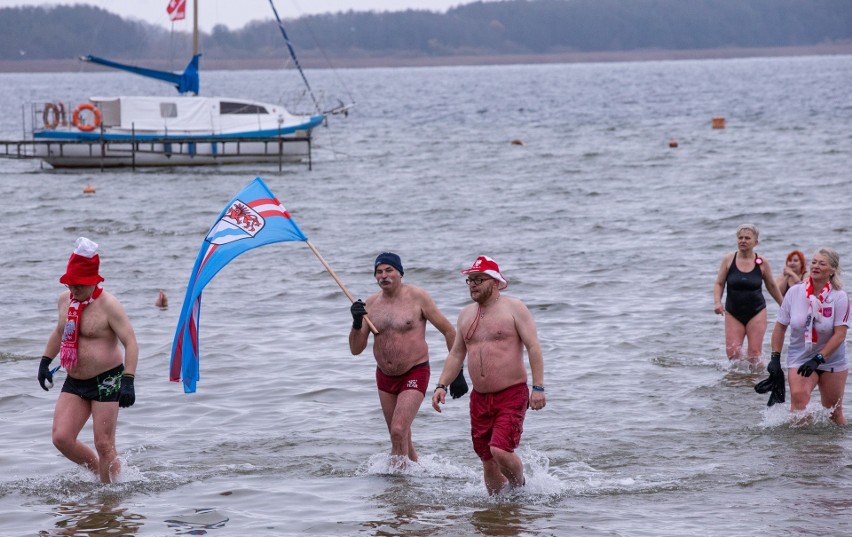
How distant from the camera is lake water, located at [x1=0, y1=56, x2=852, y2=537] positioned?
31.7 ft

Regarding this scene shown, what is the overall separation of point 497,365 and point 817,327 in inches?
131

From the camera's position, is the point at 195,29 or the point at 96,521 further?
the point at 195,29

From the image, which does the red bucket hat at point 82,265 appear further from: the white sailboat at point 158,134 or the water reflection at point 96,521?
the white sailboat at point 158,134

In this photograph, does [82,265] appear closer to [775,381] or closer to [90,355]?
[90,355]

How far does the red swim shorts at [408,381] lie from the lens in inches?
390

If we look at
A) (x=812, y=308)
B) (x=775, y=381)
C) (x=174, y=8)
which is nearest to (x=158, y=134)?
(x=174, y=8)

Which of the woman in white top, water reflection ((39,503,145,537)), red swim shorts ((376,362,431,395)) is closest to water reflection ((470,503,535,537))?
red swim shorts ((376,362,431,395))

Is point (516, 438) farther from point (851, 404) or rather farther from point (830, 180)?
point (830, 180)

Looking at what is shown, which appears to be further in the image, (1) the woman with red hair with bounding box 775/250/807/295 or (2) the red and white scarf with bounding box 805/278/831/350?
(1) the woman with red hair with bounding box 775/250/807/295

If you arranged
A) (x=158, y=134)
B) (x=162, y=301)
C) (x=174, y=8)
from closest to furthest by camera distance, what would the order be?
(x=162, y=301), (x=158, y=134), (x=174, y=8)

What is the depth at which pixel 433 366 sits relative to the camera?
15.1 m

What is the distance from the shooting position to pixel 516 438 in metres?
8.88

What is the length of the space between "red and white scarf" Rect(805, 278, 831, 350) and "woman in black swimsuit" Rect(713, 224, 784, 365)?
86.0 inches

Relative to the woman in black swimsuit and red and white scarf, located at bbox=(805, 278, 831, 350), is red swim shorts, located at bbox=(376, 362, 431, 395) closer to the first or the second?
red and white scarf, located at bbox=(805, 278, 831, 350)
